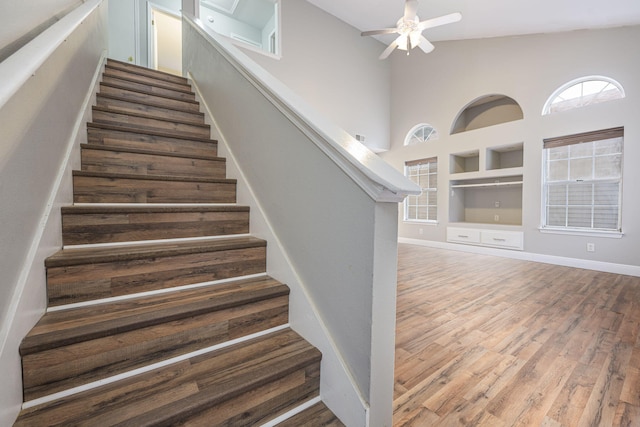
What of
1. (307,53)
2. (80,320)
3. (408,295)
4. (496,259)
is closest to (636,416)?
(408,295)

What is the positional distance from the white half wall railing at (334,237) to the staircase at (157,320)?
0.12 metres

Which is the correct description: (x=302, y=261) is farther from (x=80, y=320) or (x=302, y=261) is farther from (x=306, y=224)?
(x=80, y=320)

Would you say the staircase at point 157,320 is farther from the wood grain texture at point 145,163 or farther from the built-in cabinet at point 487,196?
the built-in cabinet at point 487,196

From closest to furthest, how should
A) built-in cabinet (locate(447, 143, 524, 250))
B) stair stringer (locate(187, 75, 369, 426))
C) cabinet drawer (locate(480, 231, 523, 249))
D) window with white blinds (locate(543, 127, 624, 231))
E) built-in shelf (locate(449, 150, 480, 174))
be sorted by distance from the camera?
stair stringer (locate(187, 75, 369, 426)) → window with white blinds (locate(543, 127, 624, 231)) → cabinet drawer (locate(480, 231, 523, 249)) → built-in cabinet (locate(447, 143, 524, 250)) → built-in shelf (locate(449, 150, 480, 174))

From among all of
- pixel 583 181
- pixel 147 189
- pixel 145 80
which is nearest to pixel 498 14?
pixel 583 181

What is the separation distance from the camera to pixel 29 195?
92 centimetres

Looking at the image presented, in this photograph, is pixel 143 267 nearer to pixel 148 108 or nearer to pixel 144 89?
pixel 148 108

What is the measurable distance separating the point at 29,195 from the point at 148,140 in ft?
3.83

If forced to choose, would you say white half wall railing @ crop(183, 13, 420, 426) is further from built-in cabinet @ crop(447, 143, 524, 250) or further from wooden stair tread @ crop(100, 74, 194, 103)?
built-in cabinet @ crop(447, 143, 524, 250)

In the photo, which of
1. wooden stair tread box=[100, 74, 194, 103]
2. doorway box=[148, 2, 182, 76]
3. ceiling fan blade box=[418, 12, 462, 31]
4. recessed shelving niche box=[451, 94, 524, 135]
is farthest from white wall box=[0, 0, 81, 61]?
recessed shelving niche box=[451, 94, 524, 135]

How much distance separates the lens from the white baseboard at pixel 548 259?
3693 mm

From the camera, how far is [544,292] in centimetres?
289

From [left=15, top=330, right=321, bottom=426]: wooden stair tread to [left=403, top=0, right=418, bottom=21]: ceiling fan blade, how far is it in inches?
156

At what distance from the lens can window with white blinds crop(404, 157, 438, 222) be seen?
239 inches
